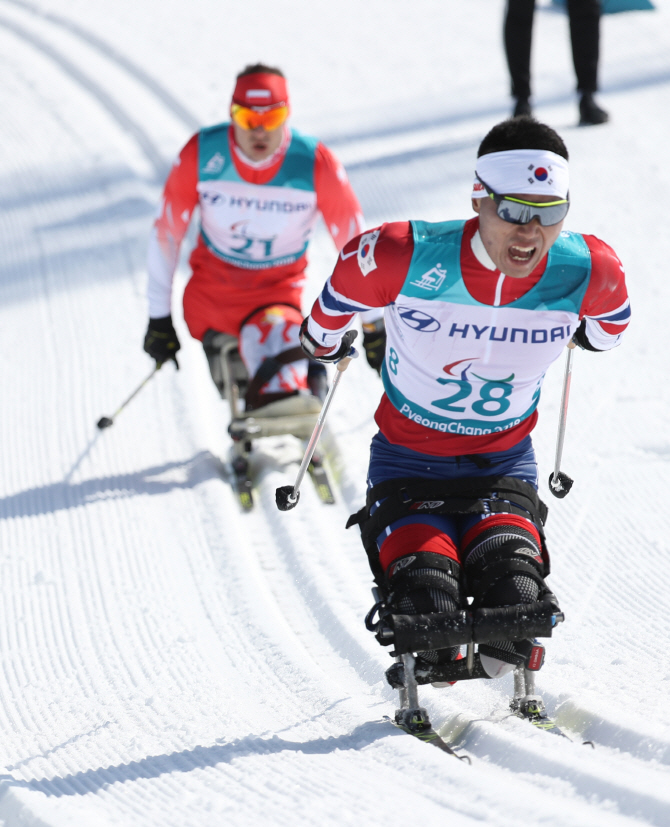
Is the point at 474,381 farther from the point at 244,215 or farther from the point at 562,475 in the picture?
the point at 244,215

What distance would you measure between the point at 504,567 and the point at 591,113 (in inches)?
252

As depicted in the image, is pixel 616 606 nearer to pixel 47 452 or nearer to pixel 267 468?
pixel 267 468

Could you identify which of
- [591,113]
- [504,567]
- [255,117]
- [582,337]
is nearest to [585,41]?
[591,113]

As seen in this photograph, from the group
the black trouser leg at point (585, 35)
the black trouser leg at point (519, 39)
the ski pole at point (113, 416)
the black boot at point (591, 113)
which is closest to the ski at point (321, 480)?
the ski pole at point (113, 416)

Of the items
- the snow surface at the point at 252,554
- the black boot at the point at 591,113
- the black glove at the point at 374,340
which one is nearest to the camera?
the snow surface at the point at 252,554

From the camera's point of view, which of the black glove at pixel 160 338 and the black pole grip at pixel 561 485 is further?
the black glove at pixel 160 338

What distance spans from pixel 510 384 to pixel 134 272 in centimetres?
427

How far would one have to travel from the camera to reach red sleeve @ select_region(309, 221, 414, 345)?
2613 mm

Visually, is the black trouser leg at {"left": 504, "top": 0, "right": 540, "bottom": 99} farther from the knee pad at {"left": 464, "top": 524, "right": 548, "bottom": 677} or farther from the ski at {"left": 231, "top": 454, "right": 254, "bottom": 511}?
the knee pad at {"left": 464, "top": 524, "right": 548, "bottom": 677}

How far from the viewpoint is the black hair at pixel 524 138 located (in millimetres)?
2477

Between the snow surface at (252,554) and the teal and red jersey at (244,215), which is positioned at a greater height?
the teal and red jersey at (244,215)

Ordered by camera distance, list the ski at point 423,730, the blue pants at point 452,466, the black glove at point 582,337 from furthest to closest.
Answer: the black glove at point 582,337
the blue pants at point 452,466
the ski at point 423,730

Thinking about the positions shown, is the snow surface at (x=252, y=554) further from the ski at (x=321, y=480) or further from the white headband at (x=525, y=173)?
the white headband at (x=525, y=173)

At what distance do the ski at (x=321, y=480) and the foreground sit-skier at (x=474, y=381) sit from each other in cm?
142
